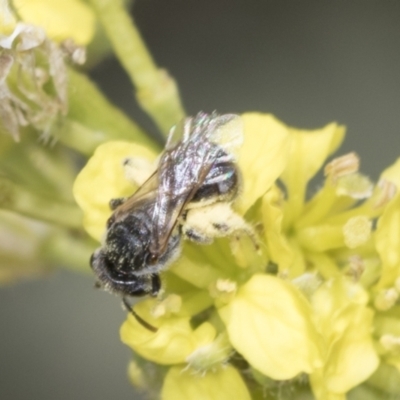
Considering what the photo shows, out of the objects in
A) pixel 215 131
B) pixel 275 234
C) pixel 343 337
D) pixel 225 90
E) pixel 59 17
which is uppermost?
pixel 59 17

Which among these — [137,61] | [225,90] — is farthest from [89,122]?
[225,90]

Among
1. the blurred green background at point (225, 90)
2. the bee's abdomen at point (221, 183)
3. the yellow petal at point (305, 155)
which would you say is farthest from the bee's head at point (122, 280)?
the blurred green background at point (225, 90)

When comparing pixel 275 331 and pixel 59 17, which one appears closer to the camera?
A: pixel 275 331

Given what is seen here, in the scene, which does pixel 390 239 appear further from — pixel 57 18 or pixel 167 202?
pixel 57 18

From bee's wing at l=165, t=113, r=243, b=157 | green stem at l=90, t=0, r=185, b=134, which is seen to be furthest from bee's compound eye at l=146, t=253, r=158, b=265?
green stem at l=90, t=0, r=185, b=134

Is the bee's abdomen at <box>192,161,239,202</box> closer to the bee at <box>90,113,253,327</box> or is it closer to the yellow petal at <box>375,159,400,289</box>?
the bee at <box>90,113,253,327</box>

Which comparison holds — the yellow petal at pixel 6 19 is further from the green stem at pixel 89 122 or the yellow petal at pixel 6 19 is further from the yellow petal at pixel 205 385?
the yellow petal at pixel 205 385
